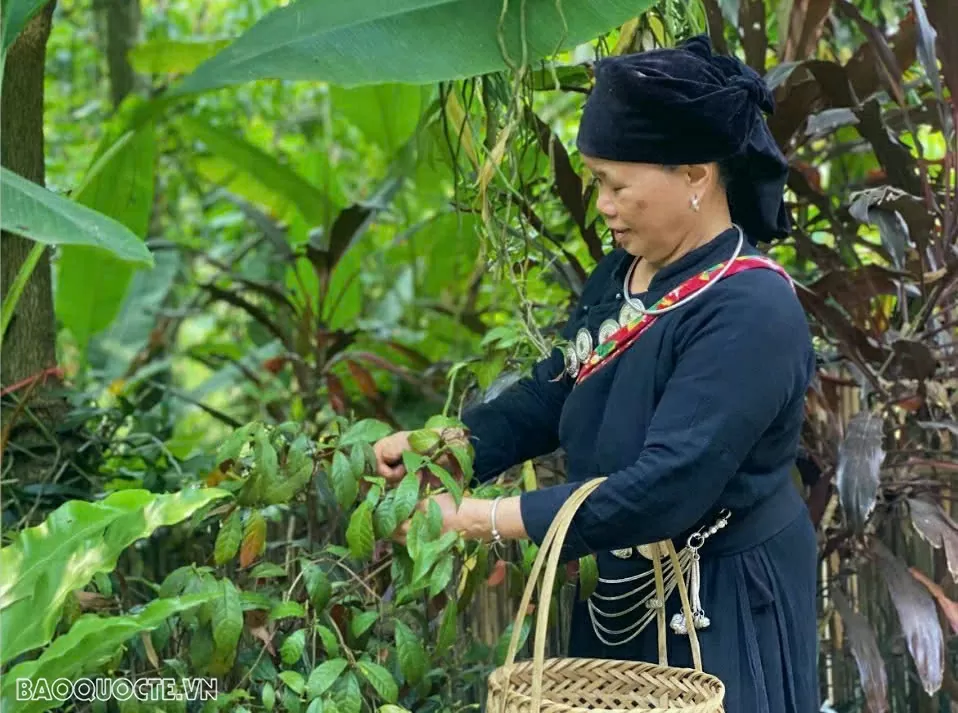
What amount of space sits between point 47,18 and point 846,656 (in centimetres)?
187

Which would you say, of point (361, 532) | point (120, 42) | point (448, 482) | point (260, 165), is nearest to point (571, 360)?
point (448, 482)

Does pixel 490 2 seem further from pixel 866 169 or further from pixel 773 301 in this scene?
pixel 866 169

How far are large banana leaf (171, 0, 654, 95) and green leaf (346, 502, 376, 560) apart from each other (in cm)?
54

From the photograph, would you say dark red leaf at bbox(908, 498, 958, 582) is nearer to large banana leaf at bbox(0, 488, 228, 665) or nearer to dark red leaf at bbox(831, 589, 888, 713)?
dark red leaf at bbox(831, 589, 888, 713)

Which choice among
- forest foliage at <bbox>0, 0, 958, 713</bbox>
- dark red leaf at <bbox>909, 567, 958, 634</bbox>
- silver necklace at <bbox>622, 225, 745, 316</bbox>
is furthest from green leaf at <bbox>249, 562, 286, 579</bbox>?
dark red leaf at <bbox>909, 567, 958, 634</bbox>

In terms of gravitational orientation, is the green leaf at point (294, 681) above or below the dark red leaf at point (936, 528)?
above

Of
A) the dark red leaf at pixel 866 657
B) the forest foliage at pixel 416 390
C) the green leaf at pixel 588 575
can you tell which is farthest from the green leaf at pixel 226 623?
the dark red leaf at pixel 866 657

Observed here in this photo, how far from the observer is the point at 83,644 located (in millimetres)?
1147

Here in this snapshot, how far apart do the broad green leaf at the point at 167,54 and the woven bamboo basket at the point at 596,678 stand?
2.42m

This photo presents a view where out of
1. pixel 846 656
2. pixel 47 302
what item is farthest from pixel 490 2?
pixel 846 656

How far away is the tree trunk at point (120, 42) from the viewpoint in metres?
3.74

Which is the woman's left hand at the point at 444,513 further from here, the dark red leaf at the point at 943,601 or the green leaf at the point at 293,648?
the dark red leaf at the point at 943,601

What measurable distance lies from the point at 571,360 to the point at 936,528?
724mm

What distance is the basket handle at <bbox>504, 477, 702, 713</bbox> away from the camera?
1145 millimetres
